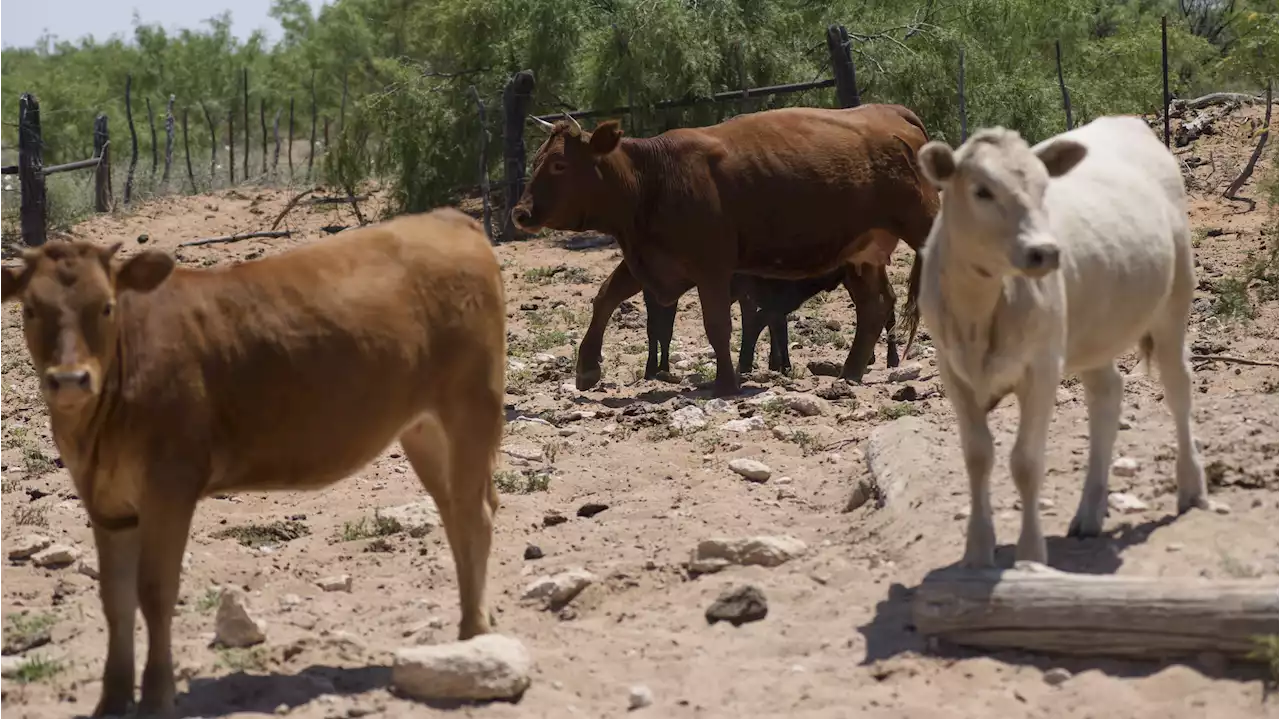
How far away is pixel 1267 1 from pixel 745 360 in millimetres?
21273

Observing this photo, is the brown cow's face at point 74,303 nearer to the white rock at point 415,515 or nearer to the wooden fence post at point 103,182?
the white rock at point 415,515

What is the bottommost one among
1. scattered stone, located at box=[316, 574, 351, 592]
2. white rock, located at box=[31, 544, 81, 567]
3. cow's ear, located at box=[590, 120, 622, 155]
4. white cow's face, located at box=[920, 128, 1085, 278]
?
white rock, located at box=[31, 544, 81, 567]

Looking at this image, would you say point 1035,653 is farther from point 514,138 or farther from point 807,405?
point 514,138

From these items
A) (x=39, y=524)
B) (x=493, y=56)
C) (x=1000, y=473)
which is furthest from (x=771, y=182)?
(x=493, y=56)

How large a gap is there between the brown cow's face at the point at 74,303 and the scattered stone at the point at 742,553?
2593 millimetres

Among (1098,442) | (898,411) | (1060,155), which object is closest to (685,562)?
(1098,442)

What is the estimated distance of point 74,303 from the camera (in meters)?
5.33

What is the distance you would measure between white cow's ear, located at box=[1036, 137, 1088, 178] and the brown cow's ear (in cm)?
312

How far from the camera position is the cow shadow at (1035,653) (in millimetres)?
5355

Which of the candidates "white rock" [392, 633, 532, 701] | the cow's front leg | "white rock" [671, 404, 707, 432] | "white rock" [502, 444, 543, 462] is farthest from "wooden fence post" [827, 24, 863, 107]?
"white rock" [392, 633, 532, 701]

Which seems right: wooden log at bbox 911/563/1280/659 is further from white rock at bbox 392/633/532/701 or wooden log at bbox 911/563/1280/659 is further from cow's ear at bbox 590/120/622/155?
cow's ear at bbox 590/120/622/155

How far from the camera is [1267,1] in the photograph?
1174 inches

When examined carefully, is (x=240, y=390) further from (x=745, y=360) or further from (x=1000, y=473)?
(x=745, y=360)

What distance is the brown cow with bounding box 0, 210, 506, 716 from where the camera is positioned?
542 centimetres
